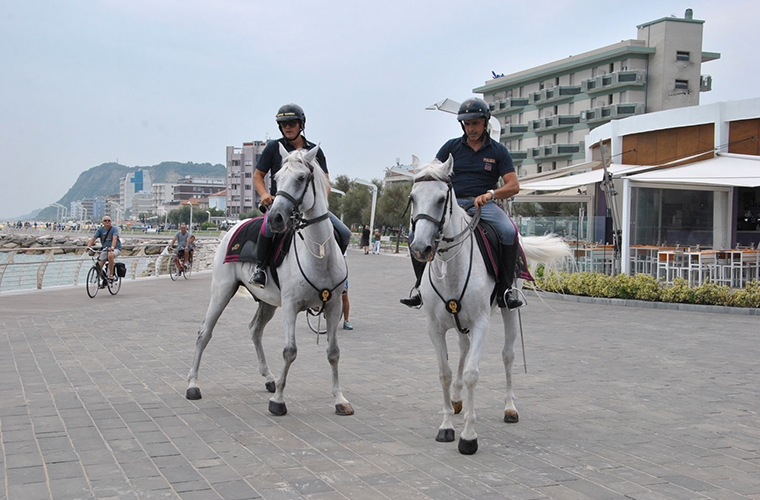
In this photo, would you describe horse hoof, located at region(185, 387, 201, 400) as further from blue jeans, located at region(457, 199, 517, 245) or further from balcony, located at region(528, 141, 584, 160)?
balcony, located at region(528, 141, 584, 160)

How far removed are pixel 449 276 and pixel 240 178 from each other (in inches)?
6229

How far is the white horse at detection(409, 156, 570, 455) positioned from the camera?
455 cm

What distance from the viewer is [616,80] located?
63.5 meters

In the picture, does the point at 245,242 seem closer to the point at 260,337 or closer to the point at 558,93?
the point at 260,337

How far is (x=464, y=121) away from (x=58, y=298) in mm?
13659

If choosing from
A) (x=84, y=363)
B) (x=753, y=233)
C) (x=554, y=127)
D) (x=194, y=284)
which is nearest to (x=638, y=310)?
(x=753, y=233)

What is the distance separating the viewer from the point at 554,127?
68.9 meters

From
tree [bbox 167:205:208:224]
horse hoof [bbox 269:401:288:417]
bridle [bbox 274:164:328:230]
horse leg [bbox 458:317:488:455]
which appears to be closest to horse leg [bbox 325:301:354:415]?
horse hoof [bbox 269:401:288:417]

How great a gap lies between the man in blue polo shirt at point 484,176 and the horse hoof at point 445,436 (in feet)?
3.85

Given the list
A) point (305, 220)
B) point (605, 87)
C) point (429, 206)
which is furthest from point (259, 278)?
point (605, 87)

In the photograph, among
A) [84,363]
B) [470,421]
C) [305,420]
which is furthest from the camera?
[84,363]

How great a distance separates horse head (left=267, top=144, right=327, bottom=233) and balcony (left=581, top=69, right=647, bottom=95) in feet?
210

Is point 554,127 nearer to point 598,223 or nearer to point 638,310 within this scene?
point 598,223

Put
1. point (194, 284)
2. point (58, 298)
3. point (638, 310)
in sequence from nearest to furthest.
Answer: point (638, 310) < point (58, 298) < point (194, 284)
